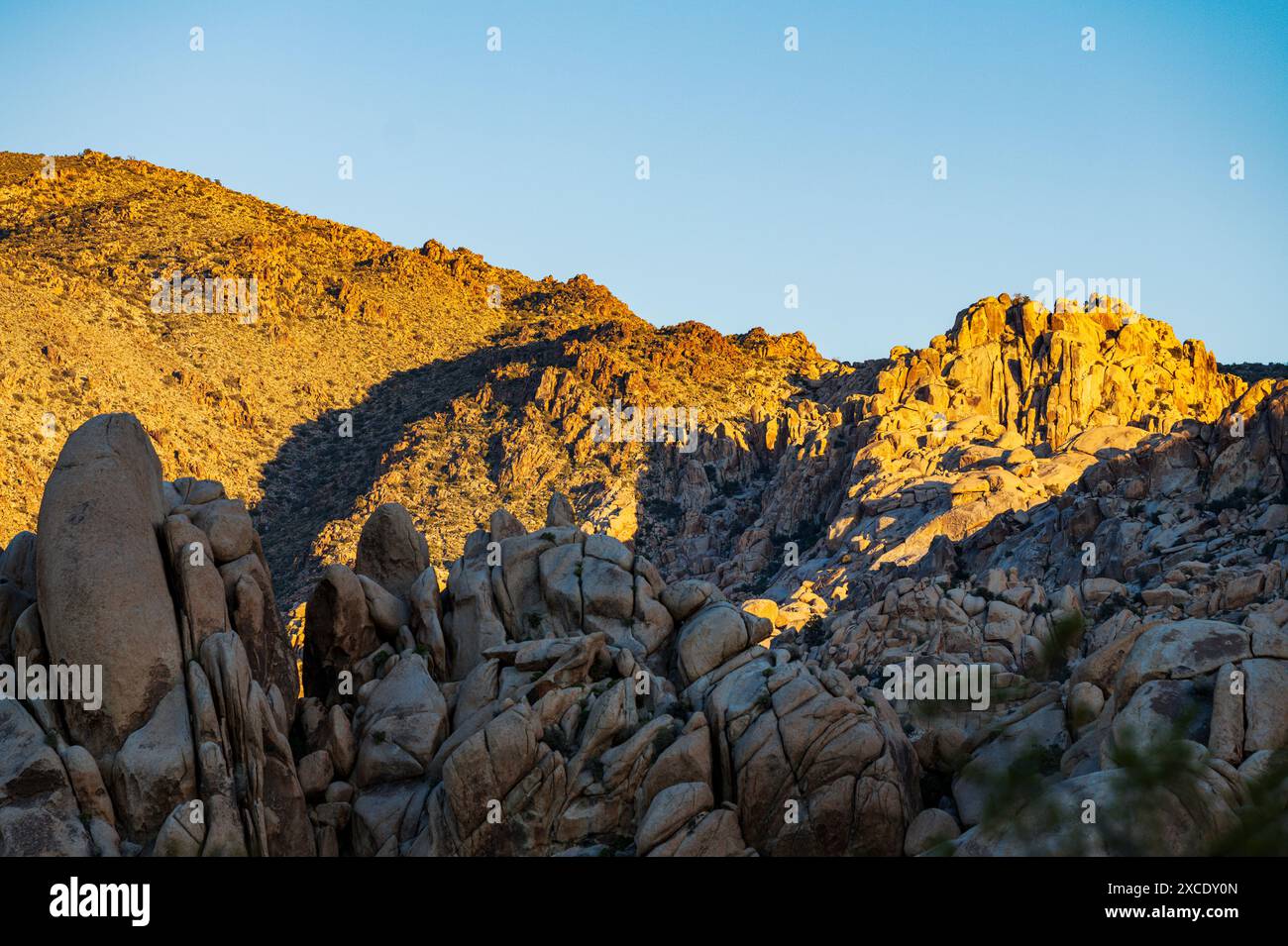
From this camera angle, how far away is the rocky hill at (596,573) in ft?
102

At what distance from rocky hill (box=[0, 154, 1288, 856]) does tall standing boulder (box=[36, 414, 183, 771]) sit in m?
0.09

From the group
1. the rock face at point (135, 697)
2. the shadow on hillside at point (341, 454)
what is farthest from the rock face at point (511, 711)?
the shadow on hillside at point (341, 454)

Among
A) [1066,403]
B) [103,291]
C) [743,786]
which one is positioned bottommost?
[743,786]

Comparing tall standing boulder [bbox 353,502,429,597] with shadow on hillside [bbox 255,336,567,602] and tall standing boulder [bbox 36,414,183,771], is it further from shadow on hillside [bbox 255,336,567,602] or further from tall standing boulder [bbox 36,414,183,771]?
shadow on hillside [bbox 255,336,567,602]

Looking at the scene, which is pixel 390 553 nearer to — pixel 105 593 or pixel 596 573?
pixel 596 573

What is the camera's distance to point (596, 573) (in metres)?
41.1

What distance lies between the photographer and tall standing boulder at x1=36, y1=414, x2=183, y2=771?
32250 mm

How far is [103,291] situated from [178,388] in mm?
16250

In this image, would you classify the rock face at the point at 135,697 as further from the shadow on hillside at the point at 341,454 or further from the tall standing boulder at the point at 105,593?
the shadow on hillside at the point at 341,454

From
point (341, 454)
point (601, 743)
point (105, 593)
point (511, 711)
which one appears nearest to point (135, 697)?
point (105, 593)
